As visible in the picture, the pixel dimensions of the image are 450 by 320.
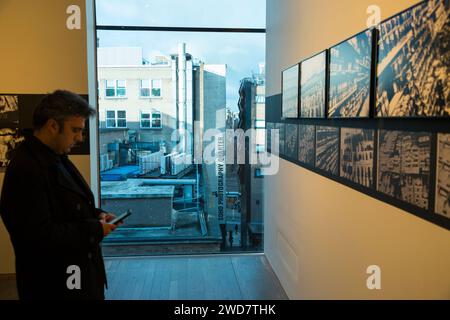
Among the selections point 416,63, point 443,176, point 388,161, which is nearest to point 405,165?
point 388,161

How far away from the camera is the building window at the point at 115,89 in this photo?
14.6 ft

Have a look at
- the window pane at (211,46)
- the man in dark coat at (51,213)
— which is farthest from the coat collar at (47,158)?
the window pane at (211,46)

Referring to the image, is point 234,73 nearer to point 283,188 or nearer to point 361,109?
point 283,188

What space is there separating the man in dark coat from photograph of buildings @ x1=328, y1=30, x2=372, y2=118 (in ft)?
4.31

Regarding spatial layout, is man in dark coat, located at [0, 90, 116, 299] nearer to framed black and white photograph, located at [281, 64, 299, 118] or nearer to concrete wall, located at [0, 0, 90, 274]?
framed black and white photograph, located at [281, 64, 299, 118]

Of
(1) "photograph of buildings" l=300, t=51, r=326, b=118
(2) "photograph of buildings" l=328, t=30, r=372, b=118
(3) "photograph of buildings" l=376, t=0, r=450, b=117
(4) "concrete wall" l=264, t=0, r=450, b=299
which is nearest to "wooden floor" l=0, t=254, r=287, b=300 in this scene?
(4) "concrete wall" l=264, t=0, r=450, b=299

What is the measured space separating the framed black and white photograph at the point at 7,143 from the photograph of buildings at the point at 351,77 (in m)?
3.25

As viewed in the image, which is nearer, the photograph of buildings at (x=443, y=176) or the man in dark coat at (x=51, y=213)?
the photograph of buildings at (x=443, y=176)

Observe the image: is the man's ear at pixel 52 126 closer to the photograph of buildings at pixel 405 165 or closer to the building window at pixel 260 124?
the photograph of buildings at pixel 405 165

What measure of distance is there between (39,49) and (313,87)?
113 inches

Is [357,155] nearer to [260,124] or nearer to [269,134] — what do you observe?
[269,134]

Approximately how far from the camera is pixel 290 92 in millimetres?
3357

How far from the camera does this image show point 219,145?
4711 millimetres
